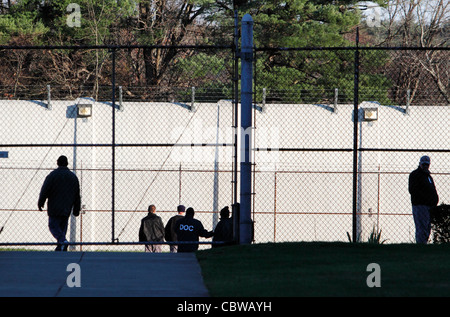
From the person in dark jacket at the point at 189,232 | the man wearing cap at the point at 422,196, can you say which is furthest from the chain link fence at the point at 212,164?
the person in dark jacket at the point at 189,232

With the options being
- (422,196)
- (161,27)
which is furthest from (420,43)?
(422,196)

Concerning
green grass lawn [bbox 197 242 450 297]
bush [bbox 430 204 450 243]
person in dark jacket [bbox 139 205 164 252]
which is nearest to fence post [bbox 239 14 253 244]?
green grass lawn [bbox 197 242 450 297]

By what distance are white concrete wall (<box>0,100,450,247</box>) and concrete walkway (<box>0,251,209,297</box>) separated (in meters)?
9.07

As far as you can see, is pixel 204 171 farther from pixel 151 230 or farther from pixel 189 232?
pixel 189 232

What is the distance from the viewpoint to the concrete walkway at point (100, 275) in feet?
20.5

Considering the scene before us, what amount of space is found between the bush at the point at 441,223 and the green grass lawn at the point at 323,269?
1023 mm

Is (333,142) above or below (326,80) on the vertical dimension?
below

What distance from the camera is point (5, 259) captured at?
8242 mm

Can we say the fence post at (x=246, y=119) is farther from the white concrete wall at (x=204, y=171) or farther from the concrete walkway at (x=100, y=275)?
the white concrete wall at (x=204, y=171)

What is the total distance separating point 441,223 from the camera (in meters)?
9.98

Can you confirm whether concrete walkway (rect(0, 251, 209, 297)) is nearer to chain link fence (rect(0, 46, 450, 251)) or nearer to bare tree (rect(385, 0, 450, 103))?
chain link fence (rect(0, 46, 450, 251))

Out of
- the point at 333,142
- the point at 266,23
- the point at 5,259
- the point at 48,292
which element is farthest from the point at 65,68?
the point at 48,292

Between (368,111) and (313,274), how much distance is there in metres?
12.2
